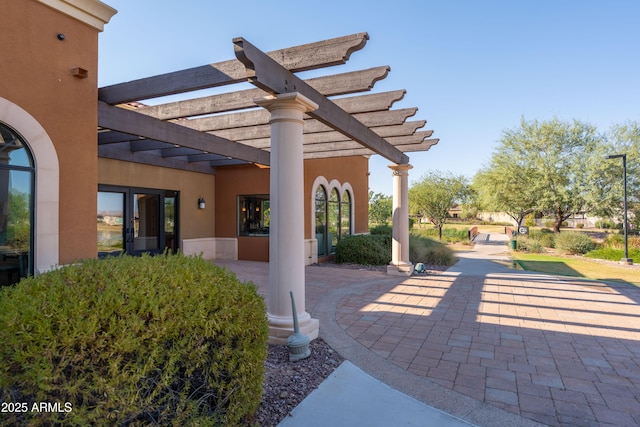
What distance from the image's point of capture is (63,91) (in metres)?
4.58

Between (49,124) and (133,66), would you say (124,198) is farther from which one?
(49,124)

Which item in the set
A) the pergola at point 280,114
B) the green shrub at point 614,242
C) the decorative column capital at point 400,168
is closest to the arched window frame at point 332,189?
the decorative column capital at point 400,168

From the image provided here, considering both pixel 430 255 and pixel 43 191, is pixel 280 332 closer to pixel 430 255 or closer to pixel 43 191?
pixel 43 191

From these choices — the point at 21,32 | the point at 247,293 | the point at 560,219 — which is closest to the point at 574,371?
the point at 247,293

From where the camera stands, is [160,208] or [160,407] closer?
[160,407]

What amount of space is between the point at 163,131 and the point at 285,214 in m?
3.68

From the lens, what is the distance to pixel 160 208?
10508 mm

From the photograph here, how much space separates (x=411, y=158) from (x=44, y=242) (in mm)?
8867

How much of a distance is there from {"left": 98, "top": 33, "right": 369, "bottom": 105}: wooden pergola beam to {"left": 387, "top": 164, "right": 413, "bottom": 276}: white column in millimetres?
5919

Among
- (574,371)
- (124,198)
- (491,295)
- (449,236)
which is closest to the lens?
(574,371)

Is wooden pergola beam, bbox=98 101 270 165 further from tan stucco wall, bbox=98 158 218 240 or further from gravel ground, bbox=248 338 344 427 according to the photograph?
gravel ground, bbox=248 338 344 427

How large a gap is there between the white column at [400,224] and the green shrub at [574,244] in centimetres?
1218

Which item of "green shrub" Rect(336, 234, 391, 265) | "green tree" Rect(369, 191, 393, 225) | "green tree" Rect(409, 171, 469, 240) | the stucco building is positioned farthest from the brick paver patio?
"green tree" Rect(369, 191, 393, 225)

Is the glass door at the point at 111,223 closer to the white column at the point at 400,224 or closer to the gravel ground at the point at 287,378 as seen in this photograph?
the gravel ground at the point at 287,378
